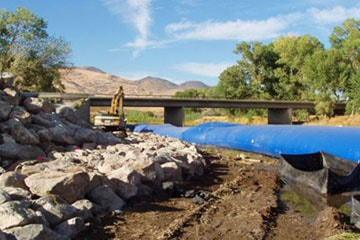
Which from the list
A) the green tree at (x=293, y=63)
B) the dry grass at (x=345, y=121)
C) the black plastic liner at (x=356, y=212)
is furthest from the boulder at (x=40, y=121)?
the green tree at (x=293, y=63)

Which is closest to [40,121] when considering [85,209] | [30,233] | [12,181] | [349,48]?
[12,181]

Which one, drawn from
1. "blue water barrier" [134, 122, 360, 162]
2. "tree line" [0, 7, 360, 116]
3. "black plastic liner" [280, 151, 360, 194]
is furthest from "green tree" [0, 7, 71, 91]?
"black plastic liner" [280, 151, 360, 194]

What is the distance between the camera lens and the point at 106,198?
9945 millimetres

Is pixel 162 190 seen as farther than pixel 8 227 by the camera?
Yes

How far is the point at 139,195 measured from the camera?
1134 centimetres

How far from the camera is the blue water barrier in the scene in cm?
1826

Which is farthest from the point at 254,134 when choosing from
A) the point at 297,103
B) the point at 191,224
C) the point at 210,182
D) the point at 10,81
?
the point at 297,103

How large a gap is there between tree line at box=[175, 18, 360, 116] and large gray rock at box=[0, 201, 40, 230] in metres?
60.7

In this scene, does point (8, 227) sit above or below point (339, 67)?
below

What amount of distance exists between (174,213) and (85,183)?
210 cm

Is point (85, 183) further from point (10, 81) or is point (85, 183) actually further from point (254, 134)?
point (254, 134)

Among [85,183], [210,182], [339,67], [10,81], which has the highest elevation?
[339,67]

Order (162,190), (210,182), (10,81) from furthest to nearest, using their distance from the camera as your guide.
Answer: (10,81) < (210,182) < (162,190)

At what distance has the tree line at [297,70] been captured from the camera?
211ft
